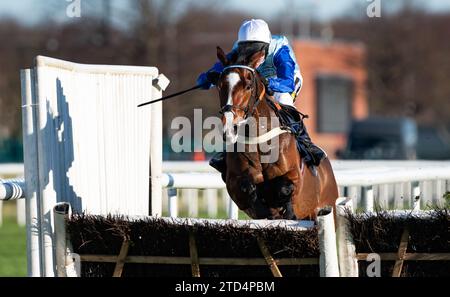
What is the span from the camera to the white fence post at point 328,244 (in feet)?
14.7

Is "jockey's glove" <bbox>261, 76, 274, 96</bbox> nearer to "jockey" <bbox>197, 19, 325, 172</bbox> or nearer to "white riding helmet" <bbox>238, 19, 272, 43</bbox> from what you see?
"jockey" <bbox>197, 19, 325, 172</bbox>

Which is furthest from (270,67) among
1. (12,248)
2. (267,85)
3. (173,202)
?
(12,248)

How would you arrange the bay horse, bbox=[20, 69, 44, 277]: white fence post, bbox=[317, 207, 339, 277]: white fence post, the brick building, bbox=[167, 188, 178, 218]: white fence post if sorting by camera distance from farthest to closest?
the brick building < bbox=[167, 188, 178, 218]: white fence post < the bay horse < bbox=[20, 69, 44, 277]: white fence post < bbox=[317, 207, 339, 277]: white fence post

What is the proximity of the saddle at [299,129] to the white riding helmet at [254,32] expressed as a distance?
374 mm

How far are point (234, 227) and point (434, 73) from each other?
39670mm

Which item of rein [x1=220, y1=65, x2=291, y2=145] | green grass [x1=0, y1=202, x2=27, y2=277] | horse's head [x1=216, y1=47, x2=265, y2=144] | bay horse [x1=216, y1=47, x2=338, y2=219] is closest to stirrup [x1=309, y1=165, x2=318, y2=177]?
bay horse [x1=216, y1=47, x2=338, y2=219]

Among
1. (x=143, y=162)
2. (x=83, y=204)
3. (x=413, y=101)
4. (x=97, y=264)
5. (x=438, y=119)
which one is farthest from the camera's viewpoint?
(x=438, y=119)

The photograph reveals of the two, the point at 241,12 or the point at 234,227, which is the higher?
the point at 241,12

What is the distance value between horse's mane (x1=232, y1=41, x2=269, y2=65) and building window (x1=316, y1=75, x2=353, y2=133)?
3506 cm

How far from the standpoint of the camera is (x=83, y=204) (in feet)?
18.3

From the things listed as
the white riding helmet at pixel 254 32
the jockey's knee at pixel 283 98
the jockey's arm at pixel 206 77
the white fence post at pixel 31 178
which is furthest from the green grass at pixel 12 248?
the white fence post at pixel 31 178

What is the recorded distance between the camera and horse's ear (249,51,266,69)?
5926 millimetres

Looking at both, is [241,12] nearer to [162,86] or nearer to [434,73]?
[434,73]
